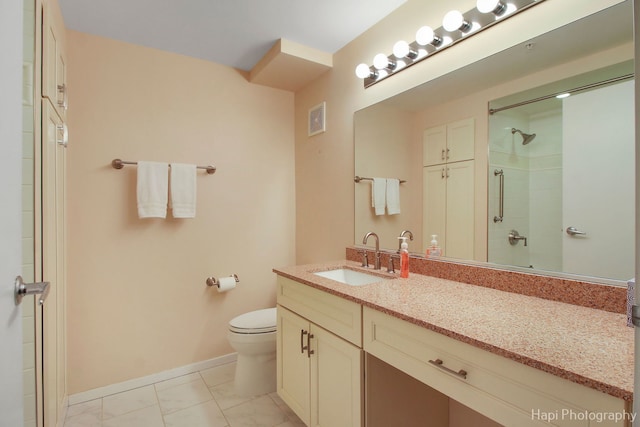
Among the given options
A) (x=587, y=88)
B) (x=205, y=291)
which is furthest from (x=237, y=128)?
(x=587, y=88)

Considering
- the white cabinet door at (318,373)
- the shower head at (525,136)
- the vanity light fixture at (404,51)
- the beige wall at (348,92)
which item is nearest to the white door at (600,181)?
the shower head at (525,136)

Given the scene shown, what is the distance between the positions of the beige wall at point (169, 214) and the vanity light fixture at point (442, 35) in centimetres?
109

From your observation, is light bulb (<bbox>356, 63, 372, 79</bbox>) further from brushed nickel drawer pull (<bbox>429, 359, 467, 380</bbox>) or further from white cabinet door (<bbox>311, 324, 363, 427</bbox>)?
brushed nickel drawer pull (<bbox>429, 359, 467, 380</bbox>)

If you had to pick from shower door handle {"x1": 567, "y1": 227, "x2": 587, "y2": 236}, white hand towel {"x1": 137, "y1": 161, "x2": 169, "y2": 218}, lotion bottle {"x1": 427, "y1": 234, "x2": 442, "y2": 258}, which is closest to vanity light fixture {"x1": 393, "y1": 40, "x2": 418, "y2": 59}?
lotion bottle {"x1": 427, "y1": 234, "x2": 442, "y2": 258}

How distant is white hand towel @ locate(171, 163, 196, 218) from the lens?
2.20 m

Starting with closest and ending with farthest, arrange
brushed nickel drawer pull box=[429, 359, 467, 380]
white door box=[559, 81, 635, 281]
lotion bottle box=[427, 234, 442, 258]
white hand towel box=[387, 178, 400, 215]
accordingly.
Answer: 1. brushed nickel drawer pull box=[429, 359, 467, 380]
2. white door box=[559, 81, 635, 281]
3. lotion bottle box=[427, 234, 442, 258]
4. white hand towel box=[387, 178, 400, 215]

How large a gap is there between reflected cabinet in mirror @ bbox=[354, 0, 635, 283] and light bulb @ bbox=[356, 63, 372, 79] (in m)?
0.28

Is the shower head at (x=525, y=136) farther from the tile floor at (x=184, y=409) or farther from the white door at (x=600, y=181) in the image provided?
the tile floor at (x=184, y=409)

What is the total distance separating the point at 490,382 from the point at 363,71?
69.3 inches

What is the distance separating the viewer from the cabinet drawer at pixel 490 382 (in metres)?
0.70

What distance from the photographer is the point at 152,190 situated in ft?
6.93

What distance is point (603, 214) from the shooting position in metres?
1.11

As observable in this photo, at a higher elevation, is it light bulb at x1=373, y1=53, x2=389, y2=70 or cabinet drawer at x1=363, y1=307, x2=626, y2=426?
light bulb at x1=373, y1=53, x2=389, y2=70

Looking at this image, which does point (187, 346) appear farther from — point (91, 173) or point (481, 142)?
point (481, 142)
